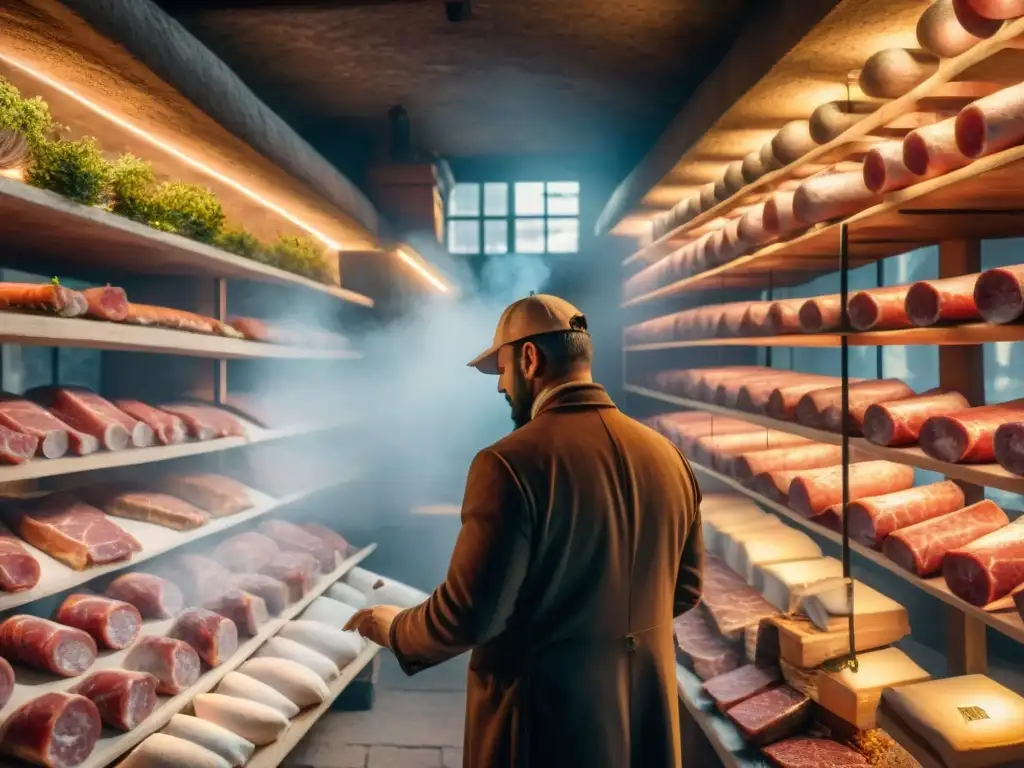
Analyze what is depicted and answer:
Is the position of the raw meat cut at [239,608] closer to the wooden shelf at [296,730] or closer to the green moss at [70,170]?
the wooden shelf at [296,730]

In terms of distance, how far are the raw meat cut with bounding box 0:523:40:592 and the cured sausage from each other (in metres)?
2.85

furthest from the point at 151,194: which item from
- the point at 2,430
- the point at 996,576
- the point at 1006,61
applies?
the point at 996,576

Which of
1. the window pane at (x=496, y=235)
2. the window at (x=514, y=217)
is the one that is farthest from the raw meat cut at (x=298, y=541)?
the window pane at (x=496, y=235)

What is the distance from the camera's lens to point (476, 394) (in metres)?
7.26

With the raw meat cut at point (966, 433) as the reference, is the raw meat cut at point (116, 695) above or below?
below

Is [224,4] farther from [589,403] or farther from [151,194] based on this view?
[589,403]

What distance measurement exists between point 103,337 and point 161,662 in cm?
122

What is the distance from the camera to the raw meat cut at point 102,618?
2.83 metres

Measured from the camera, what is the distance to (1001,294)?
1922mm

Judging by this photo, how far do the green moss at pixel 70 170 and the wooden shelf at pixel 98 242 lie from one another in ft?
0.14

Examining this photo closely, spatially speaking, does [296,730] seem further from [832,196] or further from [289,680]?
[832,196]

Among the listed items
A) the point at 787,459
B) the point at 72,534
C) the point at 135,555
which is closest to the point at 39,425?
the point at 72,534

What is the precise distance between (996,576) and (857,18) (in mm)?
1643

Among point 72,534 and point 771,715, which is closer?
point 72,534
